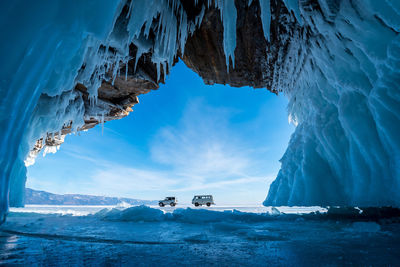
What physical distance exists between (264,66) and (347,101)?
4.11 meters

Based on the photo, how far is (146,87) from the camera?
392 inches

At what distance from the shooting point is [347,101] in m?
6.10

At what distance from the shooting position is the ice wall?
179 inches

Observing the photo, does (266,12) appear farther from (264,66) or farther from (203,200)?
(203,200)

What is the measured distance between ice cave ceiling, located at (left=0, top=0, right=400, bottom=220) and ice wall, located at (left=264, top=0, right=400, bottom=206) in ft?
0.10

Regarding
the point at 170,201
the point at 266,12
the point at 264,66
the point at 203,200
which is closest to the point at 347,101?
the point at 266,12

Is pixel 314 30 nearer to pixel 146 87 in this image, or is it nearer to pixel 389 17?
pixel 389 17

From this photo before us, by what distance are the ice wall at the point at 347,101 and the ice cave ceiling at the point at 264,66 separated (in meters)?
0.03

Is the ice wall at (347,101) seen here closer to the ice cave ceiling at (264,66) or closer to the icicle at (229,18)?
the ice cave ceiling at (264,66)

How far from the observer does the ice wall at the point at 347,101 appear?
455 cm

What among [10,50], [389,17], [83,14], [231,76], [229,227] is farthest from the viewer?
[231,76]

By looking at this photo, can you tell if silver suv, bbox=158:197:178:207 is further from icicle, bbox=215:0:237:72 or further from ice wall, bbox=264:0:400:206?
icicle, bbox=215:0:237:72

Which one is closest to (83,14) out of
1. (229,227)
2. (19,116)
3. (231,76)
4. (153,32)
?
(19,116)

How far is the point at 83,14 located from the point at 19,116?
2.12 metres
